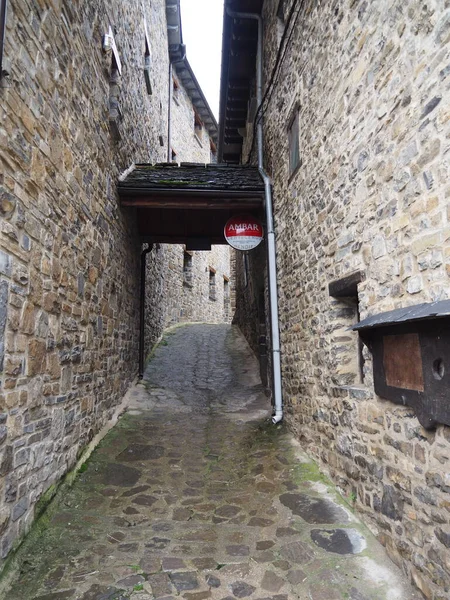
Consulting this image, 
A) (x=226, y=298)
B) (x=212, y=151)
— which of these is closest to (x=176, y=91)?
(x=212, y=151)

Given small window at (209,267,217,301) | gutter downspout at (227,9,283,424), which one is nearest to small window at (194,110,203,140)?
small window at (209,267,217,301)

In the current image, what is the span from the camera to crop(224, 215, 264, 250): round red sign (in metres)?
6.43

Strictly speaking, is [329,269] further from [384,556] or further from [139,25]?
[139,25]

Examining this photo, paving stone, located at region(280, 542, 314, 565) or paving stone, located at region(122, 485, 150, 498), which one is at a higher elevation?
paving stone, located at region(122, 485, 150, 498)

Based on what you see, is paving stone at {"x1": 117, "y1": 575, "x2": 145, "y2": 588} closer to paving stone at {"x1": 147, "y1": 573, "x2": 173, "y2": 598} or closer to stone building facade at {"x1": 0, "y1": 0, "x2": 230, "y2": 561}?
paving stone at {"x1": 147, "y1": 573, "x2": 173, "y2": 598}

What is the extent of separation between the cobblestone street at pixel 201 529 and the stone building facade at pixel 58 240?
35 centimetres

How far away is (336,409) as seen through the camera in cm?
383

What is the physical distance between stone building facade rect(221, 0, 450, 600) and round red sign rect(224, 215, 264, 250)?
1164 millimetres

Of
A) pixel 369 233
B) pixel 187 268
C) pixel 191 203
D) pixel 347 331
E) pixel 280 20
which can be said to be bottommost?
pixel 347 331

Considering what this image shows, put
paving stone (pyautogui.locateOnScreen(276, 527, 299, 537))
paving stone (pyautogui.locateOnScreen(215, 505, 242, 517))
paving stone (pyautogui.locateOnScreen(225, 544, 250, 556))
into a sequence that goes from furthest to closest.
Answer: paving stone (pyautogui.locateOnScreen(215, 505, 242, 517))
paving stone (pyautogui.locateOnScreen(276, 527, 299, 537))
paving stone (pyautogui.locateOnScreen(225, 544, 250, 556))

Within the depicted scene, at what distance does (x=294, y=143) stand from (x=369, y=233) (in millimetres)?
2544

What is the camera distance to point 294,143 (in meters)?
5.27

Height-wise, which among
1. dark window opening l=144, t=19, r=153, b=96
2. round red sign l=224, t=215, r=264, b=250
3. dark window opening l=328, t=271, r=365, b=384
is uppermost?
dark window opening l=144, t=19, r=153, b=96

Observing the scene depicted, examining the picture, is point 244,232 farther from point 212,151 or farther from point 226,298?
point 212,151
